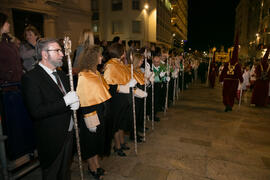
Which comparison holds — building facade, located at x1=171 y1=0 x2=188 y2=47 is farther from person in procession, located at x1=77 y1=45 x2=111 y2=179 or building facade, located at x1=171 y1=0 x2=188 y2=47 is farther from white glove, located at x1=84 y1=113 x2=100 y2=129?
white glove, located at x1=84 y1=113 x2=100 y2=129

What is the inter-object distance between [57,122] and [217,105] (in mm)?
8152

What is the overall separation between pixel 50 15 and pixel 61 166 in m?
12.4

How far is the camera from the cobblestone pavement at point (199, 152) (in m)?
3.51

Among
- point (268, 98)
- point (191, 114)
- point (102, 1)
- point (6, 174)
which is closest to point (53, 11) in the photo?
A: point (191, 114)

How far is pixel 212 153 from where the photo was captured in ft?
14.0

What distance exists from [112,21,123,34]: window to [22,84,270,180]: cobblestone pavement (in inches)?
1024

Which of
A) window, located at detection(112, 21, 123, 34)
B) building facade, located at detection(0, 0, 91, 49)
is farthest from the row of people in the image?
window, located at detection(112, 21, 123, 34)

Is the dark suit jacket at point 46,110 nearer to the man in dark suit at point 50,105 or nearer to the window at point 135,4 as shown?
the man in dark suit at point 50,105

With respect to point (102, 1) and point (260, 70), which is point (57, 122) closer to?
point (260, 70)

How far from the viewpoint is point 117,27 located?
30391 millimetres

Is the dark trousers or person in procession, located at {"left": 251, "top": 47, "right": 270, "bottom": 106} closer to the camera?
the dark trousers

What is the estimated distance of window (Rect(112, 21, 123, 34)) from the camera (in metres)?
30.2

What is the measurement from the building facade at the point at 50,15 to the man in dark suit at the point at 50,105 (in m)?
7.72

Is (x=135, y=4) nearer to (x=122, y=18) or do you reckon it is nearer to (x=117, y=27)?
(x=122, y=18)
